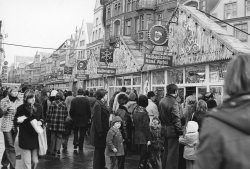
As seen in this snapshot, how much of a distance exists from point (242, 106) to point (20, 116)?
16.4 ft

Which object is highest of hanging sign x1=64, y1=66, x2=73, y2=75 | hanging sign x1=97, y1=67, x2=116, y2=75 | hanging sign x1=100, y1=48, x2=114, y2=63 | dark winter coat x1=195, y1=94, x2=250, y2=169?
hanging sign x1=100, y1=48, x2=114, y2=63

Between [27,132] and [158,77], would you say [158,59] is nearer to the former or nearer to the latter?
[158,77]

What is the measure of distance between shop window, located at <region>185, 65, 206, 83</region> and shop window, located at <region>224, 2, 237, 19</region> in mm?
25431

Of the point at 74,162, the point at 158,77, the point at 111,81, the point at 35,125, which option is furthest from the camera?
the point at 111,81

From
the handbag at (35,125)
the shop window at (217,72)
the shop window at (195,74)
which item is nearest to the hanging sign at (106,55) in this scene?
the shop window at (195,74)

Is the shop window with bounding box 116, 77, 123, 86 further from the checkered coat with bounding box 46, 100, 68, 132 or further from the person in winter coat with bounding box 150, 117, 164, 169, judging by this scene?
the person in winter coat with bounding box 150, 117, 164, 169

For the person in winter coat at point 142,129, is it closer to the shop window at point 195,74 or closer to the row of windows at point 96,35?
the shop window at point 195,74

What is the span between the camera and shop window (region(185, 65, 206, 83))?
12570 millimetres

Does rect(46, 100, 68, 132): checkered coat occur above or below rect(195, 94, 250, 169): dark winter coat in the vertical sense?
below

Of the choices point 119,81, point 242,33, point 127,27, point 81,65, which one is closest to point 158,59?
Result: point 119,81

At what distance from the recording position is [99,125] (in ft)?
23.0

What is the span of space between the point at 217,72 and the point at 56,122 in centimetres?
626

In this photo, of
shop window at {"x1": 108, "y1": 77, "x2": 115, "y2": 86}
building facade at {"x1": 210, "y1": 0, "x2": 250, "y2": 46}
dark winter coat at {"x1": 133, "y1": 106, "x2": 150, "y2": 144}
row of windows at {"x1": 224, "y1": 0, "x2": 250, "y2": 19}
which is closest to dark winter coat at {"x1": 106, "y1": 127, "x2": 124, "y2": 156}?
dark winter coat at {"x1": 133, "y1": 106, "x2": 150, "y2": 144}

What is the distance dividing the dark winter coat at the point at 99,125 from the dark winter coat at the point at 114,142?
0.36 meters
